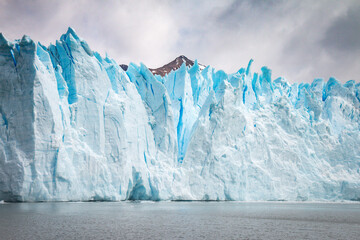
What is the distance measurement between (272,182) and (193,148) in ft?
19.4

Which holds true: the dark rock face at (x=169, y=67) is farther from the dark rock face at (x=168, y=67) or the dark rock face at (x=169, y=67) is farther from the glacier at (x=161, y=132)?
the glacier at (x=161, y=132)

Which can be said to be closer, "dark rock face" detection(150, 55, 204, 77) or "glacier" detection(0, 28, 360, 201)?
"glacier" detection(0, 28, 360, 201)

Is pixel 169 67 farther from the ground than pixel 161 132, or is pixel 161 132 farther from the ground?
pixel 169 67

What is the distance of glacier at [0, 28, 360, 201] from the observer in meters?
15.2

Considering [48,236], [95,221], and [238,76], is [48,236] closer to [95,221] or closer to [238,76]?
[95,221]

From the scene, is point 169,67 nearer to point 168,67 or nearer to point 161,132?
point 168,67

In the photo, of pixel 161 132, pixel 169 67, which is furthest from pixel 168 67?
pixel 161 132

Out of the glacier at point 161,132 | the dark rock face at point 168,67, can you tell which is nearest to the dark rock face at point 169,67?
the dark rock face at point 168,67

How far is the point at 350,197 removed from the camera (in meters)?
24.1

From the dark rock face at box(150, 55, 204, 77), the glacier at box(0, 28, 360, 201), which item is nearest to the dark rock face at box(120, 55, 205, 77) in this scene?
the dark rock face at box(150, 55, 204, 77)

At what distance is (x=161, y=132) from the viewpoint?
67.7 ft

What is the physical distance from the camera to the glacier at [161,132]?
15188 mm

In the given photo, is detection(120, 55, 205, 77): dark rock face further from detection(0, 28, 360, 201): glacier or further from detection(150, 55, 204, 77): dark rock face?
detection(0, 28, 360, 201): glacier

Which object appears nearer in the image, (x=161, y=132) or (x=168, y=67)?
(x=161, y=132)
